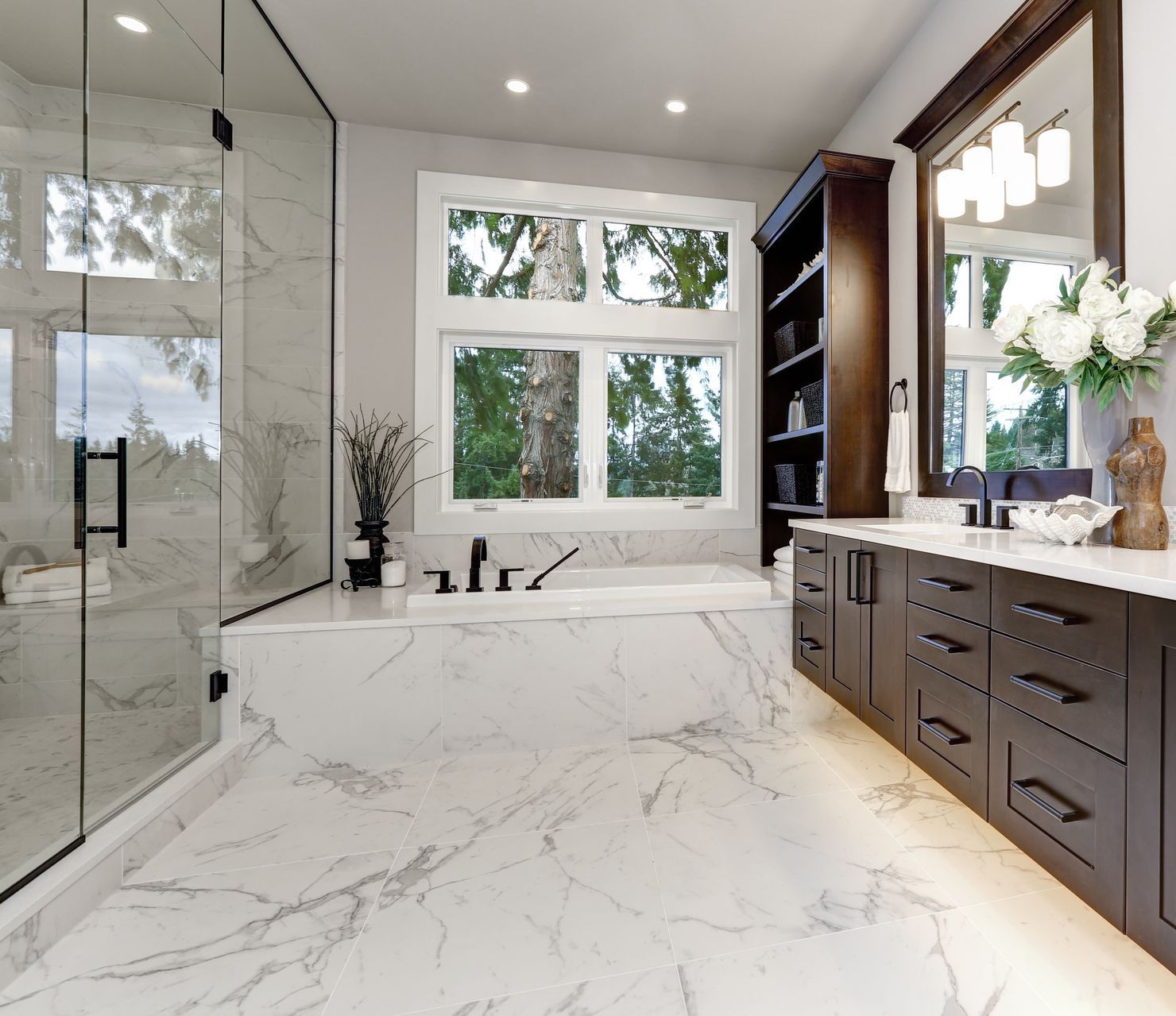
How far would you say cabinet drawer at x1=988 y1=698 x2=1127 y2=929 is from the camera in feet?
3.04

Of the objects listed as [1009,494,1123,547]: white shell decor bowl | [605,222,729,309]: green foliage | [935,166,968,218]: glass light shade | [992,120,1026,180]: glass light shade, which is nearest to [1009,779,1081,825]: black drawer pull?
[1009,494,1123,547]: white shell decor bowl

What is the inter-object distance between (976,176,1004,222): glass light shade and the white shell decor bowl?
3.41ft

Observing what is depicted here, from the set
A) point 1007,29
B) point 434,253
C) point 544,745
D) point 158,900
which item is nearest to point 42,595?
point 158,900

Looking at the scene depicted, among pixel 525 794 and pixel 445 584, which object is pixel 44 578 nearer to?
pixel 445 584

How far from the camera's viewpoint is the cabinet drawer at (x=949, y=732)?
1.24m

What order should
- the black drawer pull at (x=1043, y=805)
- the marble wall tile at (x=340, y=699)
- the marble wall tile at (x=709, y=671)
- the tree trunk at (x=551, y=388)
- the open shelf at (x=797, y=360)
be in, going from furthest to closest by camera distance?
the tree trunk at (x=551, y=388), the open shelf at (x=797, y=360), the marble wall tile at (x=709, y=671), the marble wall tile at (x=340, y=699), the black drawer pull at (x=1043, y=805)

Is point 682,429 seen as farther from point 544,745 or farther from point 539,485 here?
point 544,745

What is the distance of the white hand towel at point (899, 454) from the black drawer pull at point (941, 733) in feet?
3.51

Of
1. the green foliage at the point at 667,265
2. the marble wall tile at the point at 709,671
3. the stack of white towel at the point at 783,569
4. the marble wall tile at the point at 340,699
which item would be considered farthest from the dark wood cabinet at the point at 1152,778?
the green foliage at the point at 667,265

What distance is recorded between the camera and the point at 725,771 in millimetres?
1938

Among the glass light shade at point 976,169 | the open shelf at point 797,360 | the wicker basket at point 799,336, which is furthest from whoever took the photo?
the wicker basket at point 799,336

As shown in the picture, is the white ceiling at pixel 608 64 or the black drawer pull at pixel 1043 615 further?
the white ceiling at pixel 608 64

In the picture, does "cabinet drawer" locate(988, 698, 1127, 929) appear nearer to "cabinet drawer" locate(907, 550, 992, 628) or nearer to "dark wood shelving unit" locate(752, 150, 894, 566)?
"cabinet drawer" locate(907, 550, 992, 628)

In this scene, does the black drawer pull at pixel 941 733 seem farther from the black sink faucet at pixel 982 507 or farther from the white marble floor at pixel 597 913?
the black sink faucet at pixel 982 507
